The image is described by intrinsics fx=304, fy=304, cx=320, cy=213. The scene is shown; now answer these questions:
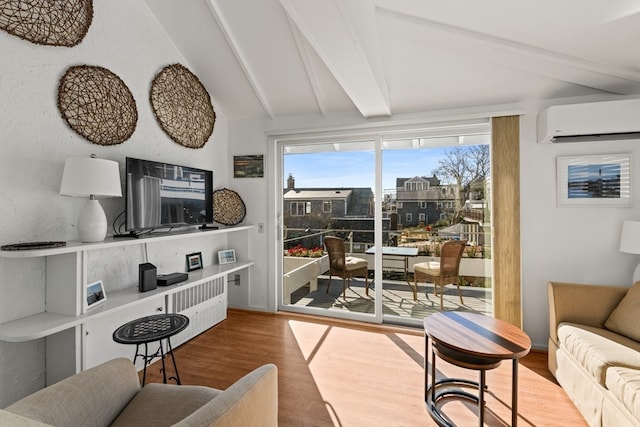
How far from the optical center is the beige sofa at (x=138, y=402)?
3.51 ft

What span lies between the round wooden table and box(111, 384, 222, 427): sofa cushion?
4.21ft

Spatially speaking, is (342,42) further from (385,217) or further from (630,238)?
(630,238)

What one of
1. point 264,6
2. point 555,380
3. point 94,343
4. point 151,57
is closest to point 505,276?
point 555,380

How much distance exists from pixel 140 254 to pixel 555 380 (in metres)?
3.61

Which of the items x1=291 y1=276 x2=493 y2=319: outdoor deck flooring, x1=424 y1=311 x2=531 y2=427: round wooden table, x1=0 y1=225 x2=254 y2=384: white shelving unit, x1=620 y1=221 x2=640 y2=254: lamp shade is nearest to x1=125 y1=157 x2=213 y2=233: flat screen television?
x1=0 y1=225 x2=254 y2=384: white shelving unit

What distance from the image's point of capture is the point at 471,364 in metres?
1.67

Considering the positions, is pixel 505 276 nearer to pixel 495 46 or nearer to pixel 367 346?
pixel 367 346

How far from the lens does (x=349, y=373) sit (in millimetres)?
2449

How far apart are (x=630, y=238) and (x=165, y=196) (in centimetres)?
396

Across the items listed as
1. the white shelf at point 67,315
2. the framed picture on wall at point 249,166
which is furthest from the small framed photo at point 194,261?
the framed picture on wall at point 249,166

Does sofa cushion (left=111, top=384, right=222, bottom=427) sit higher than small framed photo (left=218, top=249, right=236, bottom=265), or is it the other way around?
small framed photo (left=218, top=249, right=236, bottom=265)

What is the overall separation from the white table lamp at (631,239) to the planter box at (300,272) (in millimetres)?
2757

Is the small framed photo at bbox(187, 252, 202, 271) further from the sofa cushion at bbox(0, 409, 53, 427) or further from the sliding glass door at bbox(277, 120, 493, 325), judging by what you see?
the sofa cushion at bbox(0, 409, 53, 427)

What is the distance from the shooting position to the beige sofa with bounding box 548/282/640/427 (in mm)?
1588
